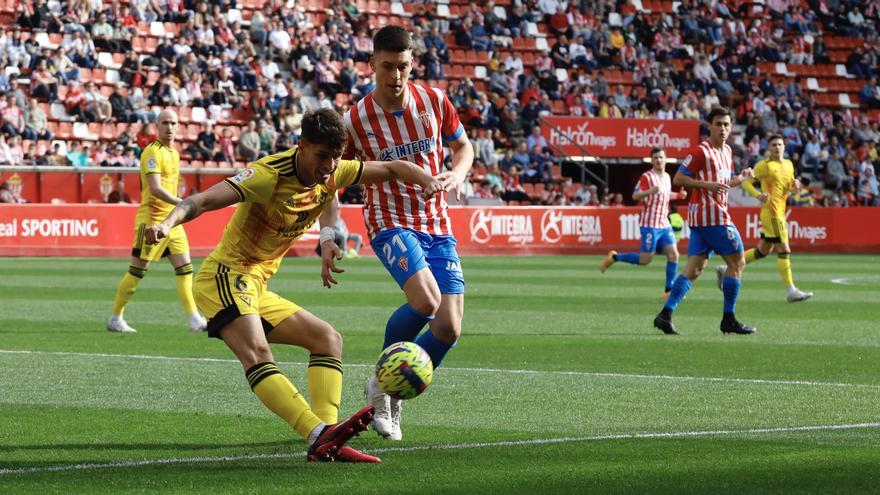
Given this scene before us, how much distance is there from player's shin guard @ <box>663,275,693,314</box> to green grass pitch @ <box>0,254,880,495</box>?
0.40 meters

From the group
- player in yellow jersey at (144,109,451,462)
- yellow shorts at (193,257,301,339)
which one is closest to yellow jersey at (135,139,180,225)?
player in yellow jersey at (144,109,451,462)

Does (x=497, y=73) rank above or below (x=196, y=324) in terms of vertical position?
above

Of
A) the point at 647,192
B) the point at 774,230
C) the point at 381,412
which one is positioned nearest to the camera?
the point at 381,412

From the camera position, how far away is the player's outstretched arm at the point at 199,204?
630 cm

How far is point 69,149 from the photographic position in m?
32.7

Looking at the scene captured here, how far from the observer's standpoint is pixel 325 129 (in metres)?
6.69

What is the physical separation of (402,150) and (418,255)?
0.70m

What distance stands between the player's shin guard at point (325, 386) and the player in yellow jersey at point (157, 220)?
751cm

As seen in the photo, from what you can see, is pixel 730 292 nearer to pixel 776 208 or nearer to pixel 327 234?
pixel 776 208

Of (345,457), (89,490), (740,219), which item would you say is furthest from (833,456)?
(740,219)

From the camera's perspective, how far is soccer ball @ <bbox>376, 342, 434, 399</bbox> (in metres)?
6.82

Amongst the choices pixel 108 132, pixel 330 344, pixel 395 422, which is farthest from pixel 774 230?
pixel 108 132

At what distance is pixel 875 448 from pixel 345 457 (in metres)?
2.64

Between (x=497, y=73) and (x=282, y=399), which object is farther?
(x=497, y=73)
